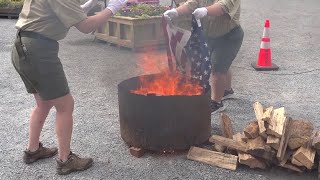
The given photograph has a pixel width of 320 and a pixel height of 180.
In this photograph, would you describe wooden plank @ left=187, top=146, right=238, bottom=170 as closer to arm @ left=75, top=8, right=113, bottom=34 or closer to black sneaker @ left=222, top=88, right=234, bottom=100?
arm @ left=75, top=8, right=113, bottom=34

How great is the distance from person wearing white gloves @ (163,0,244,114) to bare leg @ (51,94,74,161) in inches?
57.4

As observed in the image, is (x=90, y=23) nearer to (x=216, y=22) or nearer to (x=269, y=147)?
(x=216, y=22)

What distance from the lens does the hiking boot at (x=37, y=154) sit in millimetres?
3736

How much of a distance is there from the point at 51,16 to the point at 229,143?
1.93 m

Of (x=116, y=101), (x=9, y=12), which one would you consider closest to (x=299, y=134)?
(x=116, y=101)

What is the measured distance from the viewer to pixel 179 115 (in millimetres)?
3686

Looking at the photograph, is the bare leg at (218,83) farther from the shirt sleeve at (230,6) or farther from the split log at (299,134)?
the split log at (299,134)

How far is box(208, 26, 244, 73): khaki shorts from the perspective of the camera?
4573mm

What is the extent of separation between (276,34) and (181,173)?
24.0 ft

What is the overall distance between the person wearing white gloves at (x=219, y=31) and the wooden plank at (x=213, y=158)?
3.80 ft

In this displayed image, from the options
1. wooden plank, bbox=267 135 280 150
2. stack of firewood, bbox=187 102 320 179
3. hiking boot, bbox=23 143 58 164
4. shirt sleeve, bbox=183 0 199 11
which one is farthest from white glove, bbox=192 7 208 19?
hiking boot, bbox=23 143 58 164

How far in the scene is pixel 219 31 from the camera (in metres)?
4.48

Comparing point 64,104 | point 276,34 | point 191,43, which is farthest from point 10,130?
point 276,34

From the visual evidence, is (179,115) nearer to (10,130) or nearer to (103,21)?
(103,21)
